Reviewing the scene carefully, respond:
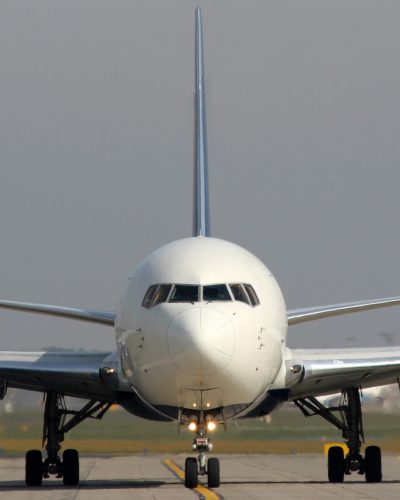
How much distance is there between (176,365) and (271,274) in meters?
4.01

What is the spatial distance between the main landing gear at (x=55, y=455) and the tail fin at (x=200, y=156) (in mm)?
4682

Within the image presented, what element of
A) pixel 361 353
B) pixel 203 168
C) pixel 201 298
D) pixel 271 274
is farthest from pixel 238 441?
pixel 201 298

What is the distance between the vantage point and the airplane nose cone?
850 inches

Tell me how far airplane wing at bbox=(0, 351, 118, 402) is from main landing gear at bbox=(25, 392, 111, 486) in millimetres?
709

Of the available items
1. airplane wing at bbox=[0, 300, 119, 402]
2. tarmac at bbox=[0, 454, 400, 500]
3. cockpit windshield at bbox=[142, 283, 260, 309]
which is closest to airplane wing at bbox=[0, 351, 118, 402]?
airplane wing at bbox=[0, 300, 119, 402]

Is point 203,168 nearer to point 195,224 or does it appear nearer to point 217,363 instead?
point 195,224

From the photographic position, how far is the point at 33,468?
2872 cm

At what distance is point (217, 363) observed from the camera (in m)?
21.9

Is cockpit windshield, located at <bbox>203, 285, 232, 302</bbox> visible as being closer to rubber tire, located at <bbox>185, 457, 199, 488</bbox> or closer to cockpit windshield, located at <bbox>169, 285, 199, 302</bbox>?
cockpit windshield, located at <bbox>169, 285, 199, 302</bbox>

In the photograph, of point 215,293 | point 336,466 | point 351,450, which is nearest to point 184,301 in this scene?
point 215,293

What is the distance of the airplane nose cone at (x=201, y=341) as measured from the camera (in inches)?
850

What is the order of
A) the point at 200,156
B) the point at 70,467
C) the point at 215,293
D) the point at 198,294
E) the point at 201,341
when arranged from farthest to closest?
the point at 200,156 < the point at 70,467 < the point at 215,293 < the point at 198,294 < the point at 201,341

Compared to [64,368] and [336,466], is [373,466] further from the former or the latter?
[64,368]

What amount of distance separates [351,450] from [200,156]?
317 inches
